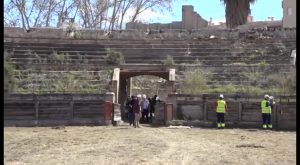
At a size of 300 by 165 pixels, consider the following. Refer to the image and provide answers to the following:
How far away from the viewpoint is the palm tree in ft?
13.9

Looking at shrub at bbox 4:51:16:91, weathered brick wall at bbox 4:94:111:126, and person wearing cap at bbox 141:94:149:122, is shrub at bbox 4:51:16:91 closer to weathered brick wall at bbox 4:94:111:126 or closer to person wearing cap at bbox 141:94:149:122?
weathered brick wall at bbox 4:94:111:126

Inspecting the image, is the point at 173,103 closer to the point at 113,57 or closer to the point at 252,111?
the point at 113,57

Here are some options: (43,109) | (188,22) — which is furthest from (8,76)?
(188,22)

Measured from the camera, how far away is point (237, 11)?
434 cm

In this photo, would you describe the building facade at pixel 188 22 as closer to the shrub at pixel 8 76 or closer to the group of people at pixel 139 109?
the shrub at pixel 8 76

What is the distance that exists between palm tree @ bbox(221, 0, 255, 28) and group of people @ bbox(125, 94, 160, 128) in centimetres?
1076

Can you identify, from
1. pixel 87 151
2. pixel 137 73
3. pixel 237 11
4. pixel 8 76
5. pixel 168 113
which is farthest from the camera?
pixel 137 73

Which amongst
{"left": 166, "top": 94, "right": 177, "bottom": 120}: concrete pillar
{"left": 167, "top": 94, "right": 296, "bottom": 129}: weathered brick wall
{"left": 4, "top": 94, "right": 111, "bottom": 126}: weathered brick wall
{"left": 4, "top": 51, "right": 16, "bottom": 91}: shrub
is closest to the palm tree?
{"left": 167, "top": 94, "right": 296, "bottom": 129}: weathered brick wall

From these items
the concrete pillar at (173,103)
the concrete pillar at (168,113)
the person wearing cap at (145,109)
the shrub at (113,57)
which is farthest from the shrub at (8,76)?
the person wearing cap at (145,109)

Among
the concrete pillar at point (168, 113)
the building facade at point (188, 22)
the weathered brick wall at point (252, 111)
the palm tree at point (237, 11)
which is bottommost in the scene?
the concrete pillar at point (168, 113)

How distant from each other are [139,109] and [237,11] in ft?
38.4

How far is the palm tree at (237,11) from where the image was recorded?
13.9ft

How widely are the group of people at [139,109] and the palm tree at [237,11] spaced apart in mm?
10763

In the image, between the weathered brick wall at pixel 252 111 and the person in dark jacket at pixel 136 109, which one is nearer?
Answer: the weathered brick wall at pixel 252 111
